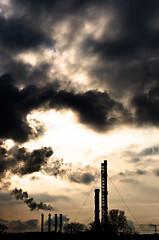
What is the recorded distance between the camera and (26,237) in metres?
43.0

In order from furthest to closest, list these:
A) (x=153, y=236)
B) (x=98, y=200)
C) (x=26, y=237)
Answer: (x=98, y=200) → (x=26, y=237) → (x=153, y=236)

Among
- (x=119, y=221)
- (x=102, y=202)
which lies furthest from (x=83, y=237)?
(x=119, y=221)

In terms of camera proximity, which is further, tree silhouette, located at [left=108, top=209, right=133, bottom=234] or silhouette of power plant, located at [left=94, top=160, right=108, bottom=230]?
tree silhouette, located at [left=108, top=209, right=133, bottom=234]

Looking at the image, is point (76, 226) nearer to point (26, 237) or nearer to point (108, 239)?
point (26, 237)

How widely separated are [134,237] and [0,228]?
2325 inches

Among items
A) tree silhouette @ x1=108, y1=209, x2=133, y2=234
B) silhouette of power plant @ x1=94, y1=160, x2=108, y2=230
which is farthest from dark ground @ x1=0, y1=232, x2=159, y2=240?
tree silhouette @ x1=108, y1=209, x2=133, y2=234

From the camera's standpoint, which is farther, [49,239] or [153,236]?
[49,239]

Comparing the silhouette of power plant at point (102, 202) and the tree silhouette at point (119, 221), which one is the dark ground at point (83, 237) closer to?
the silhouette of power plant at point (102, 202)

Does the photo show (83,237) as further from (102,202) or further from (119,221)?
(119,221)

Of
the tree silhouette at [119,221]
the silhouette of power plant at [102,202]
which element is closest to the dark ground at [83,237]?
the silhouette of power plant at [102,202]

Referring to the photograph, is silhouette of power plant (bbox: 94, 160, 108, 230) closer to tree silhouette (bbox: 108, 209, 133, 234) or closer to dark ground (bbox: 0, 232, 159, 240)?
dark ground (bbox: 0, 232, 159, 240)

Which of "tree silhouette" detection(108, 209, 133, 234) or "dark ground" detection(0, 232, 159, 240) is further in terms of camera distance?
"tree silhouette" detection(108, 209, 133, 234)

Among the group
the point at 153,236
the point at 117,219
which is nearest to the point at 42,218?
the point at 117,219

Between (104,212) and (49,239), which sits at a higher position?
(104,212)
